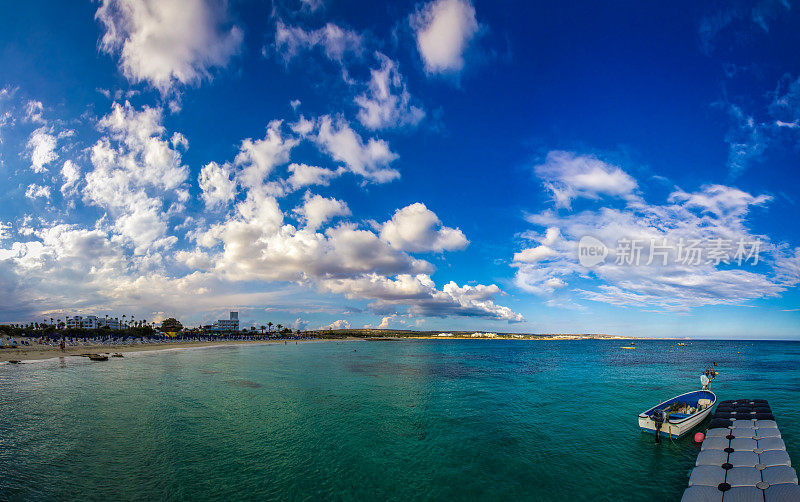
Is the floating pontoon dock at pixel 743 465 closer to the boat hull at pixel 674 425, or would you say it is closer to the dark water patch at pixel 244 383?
the boat hull at pixel 674 425

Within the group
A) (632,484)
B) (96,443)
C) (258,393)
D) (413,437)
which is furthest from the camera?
(258,393)

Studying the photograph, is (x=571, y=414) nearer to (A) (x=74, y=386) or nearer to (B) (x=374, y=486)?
(B) (x=374, y=486)

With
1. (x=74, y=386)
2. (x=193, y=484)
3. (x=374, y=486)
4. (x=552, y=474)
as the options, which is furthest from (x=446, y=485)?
(x=74, y=386)

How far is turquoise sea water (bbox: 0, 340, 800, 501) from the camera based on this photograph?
18.2m

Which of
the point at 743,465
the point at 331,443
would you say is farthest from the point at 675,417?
the point at 331,443

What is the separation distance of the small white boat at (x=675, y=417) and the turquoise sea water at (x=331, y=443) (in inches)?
39.2

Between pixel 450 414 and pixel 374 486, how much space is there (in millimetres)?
16658

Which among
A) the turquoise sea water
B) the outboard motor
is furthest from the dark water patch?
the outboard motor

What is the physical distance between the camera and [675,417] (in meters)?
27.9

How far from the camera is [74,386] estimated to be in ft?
138

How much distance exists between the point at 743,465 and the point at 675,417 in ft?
37.8

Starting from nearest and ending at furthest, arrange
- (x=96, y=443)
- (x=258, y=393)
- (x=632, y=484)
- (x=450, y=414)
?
(x=632, y=484), (x=96, y=443), (x=450, y=414), (x=258, y=393)

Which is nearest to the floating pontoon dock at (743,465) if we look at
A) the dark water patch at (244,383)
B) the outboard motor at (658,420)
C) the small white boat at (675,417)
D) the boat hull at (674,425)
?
the boat hull at (674,425)

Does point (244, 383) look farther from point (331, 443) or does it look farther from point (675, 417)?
point (675, 417)
